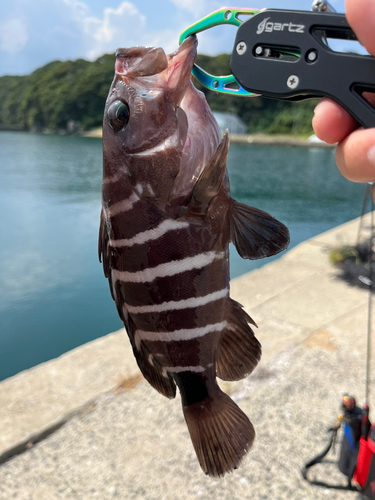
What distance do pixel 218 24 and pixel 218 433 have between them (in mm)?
1119

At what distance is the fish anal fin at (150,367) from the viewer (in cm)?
114

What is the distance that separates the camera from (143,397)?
3520 millimetres

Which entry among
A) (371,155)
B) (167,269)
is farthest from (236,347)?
(371,155)

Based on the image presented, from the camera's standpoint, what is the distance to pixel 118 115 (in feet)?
3.58

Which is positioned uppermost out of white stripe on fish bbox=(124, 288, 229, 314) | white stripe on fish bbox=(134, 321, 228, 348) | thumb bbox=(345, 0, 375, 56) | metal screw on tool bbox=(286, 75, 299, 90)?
thumb bbox=(345, 0, 375, 56)

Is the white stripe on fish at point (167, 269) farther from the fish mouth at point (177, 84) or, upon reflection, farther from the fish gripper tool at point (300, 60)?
the fish gripper tool at point (300, 60)

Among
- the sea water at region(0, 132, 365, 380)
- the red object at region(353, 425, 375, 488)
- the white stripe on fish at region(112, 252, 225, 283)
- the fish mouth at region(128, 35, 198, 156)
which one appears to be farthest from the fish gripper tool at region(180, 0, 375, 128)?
the sea water at region(0, 132, 365, 380)

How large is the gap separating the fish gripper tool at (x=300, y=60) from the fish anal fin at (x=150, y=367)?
74 cm

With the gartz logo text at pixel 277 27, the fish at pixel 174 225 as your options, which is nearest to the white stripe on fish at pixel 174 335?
the fish at pixel 174 225

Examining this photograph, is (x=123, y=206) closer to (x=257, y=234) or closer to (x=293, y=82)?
(x=257, y=234)

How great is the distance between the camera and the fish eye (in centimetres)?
109

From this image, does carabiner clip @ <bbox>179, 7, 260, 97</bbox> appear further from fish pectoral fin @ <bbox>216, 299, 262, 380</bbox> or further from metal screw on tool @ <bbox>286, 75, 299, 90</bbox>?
fish pectoral fin @ <bbox>216, 299, 262, 380</bbox>

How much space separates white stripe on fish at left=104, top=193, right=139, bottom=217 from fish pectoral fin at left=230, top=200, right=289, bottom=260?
0.93ft

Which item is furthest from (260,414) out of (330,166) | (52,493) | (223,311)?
(330,166)
